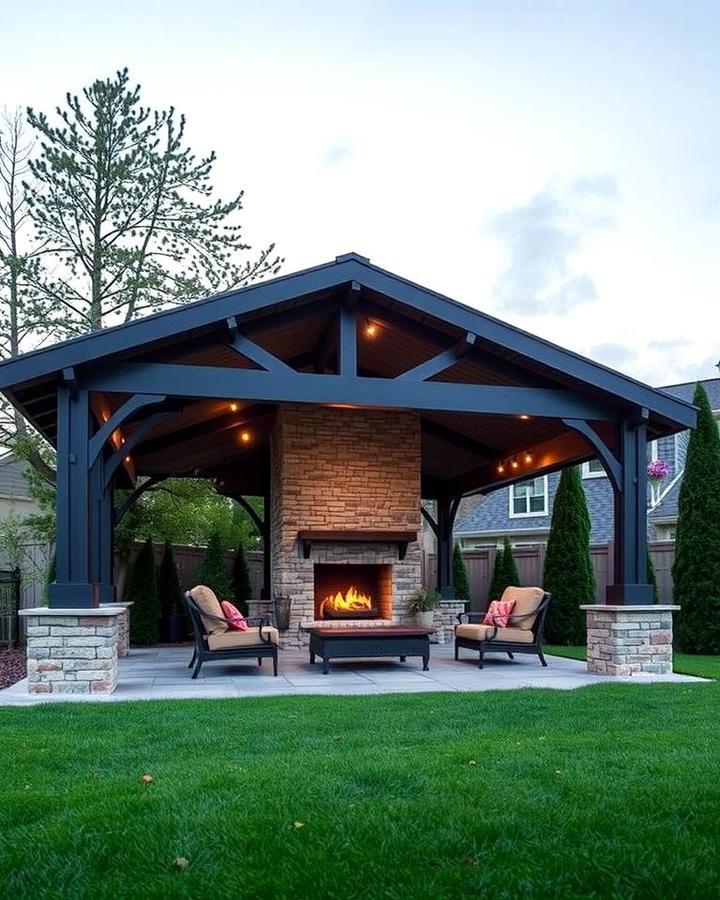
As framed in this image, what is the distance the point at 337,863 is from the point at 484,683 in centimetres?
568

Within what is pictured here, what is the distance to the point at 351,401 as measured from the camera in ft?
27.6

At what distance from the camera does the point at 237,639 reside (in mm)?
8883

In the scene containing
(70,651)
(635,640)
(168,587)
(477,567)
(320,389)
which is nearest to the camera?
(70,651)

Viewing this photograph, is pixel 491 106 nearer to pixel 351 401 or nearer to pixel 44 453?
pixel 351 401

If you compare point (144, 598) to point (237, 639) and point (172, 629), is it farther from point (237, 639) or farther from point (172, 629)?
point (237, 639)

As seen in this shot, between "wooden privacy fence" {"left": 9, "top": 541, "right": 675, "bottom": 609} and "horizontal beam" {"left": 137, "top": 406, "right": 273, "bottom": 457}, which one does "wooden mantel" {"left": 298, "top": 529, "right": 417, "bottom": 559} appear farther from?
"wooden privacy fence" {"left": 9, "top": 541, "right": 675, "bottom": 609}

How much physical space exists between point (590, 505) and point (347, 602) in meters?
9.51

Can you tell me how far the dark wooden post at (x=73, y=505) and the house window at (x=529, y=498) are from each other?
608 inches

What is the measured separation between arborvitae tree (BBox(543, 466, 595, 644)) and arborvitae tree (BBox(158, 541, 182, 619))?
6.26m

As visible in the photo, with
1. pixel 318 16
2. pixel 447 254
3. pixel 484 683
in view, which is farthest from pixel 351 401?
pixel 447 254

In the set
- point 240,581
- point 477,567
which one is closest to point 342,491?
point 240,581

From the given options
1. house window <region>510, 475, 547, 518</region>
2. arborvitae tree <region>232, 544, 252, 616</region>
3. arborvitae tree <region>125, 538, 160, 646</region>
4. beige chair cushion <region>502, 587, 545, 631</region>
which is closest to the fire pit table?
beige chair cushion <region>502, 587, 545, 631</region>

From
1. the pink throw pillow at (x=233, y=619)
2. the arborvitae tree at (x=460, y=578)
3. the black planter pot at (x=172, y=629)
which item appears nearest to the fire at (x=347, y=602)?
the black planter pot at (x=172, y=629)

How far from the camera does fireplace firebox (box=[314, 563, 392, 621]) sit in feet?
43.0
